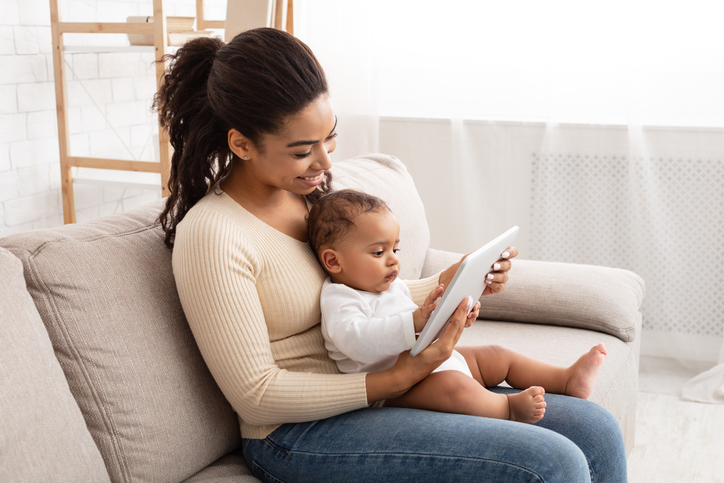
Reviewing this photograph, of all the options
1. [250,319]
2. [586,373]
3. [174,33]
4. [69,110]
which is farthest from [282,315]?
[69,110]

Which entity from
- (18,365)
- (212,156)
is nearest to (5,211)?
(212,156)

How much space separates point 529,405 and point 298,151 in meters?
0.59

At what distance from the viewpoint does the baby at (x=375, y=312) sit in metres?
1.19

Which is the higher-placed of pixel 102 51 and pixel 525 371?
pixel 102 51

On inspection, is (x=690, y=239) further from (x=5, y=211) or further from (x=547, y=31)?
(x=5, y=211)

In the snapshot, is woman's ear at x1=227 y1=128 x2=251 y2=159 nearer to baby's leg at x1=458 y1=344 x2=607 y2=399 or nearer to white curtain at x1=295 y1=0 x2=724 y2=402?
baby's leg at x1=458 y1=344 x2=607 y2=399

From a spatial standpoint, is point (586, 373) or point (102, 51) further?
point (102, 51)

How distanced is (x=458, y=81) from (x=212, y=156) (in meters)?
1.71

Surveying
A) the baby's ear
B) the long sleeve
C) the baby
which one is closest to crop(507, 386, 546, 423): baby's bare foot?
the baby

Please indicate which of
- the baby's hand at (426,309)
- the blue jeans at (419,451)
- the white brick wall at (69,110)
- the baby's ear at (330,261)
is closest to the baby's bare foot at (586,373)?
the blue jeans at (419,451)

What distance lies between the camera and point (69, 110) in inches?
109

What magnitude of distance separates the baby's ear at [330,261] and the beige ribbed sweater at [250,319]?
0.19 ft

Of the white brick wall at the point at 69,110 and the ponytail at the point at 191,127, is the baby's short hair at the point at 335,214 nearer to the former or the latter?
the ponytail at the point at 191,127

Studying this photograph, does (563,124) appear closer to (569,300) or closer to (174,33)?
(569,300)
